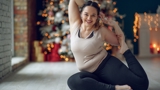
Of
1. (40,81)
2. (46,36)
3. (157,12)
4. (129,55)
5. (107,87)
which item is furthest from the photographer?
(157,12)

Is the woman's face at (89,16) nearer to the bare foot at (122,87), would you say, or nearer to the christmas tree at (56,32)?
the bare foot at (122,87)

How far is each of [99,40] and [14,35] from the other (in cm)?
308

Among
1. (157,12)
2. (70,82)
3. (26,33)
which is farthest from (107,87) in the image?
(157,12)

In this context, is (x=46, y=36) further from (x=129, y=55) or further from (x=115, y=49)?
(x=129, y=55)

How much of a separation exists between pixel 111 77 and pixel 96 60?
7.5 inches

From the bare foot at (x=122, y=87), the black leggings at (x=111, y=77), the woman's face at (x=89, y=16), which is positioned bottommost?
the bare foot at (x=122, y=87)

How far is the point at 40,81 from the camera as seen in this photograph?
2818mm

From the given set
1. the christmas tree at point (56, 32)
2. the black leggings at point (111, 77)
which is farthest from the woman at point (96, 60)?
the christmas tree at point (56, 32)

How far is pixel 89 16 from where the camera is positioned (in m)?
2.00

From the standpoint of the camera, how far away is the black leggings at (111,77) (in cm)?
193

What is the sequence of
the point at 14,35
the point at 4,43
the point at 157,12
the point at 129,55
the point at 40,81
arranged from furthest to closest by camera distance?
the point at 157,12, the point at 14,35, the point at 4,43, the point at 40,81, the point at 129,55

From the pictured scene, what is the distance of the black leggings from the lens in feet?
6.32

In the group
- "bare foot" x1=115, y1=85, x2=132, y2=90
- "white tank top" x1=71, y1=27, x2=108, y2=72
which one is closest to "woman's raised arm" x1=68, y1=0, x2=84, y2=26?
"white tank top" x1=71, y1=27, x2=108, y2=72

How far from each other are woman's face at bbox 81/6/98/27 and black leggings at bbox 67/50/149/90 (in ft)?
1.11
